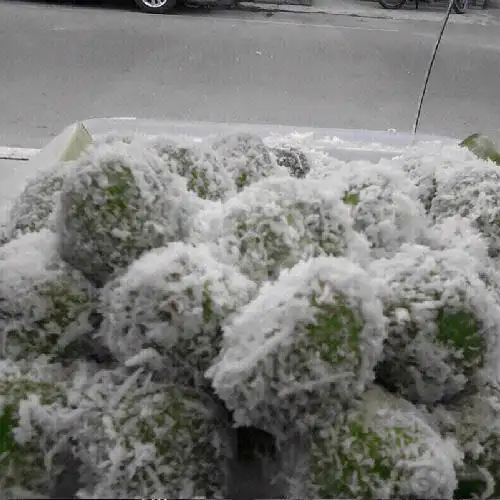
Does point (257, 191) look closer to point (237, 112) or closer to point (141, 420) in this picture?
point (141, 420)

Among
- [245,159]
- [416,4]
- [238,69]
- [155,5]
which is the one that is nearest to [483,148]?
[245,159]

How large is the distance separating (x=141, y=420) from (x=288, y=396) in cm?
13

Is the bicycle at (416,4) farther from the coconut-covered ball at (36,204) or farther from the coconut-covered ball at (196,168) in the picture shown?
the coconut-covered ball at (36,204)

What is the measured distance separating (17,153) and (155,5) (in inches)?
35.2

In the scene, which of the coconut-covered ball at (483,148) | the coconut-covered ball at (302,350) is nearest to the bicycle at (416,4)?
the coconut-covered ball at (483,148)

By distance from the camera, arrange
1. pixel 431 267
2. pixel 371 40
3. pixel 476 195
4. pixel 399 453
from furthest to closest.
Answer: pixel 371 40 < pixel 476 195 < pixel 431 267 < pixel 399 453

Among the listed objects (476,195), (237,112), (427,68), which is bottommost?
(237,112)

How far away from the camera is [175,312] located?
0.59 m

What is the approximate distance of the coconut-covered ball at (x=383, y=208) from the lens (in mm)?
761

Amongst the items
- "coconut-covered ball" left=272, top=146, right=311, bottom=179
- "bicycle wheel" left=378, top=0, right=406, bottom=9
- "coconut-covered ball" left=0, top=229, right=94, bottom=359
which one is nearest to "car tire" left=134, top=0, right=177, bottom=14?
"bicycle wheel" left=378, top=0, right=406, bottom=9

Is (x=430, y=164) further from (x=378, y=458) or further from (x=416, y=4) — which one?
(x=416, y=4)

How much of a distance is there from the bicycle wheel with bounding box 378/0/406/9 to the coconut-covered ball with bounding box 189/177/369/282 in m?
1.37

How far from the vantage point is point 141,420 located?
0.57m

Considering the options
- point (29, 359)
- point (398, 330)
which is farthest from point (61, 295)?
point (398, 330)
